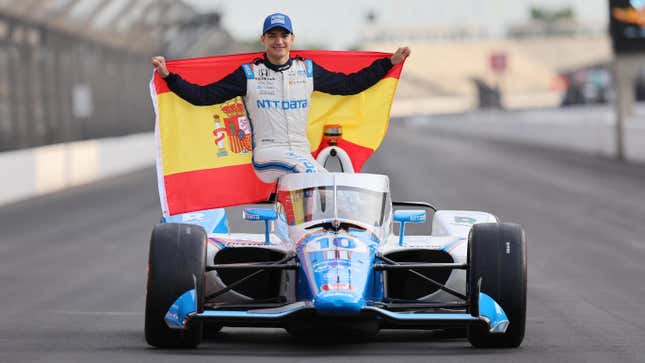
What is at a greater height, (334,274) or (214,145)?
(214,145)

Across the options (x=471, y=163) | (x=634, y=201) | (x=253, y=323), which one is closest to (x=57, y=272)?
(x=253, y=323)

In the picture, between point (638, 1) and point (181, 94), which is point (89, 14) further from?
point (181, 94)

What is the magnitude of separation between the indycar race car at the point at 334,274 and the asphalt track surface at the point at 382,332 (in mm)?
196

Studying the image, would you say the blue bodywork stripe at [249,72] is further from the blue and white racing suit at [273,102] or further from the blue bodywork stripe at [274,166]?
the blue bodywork stripe at [274,166]

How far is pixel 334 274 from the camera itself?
7559 millimetres

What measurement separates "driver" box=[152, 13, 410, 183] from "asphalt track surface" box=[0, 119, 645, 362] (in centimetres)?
115

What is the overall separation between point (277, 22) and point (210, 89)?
76cm

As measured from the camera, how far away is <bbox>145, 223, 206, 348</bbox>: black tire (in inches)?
302

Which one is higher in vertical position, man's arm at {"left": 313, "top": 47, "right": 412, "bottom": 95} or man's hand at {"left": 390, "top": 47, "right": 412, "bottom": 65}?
man's hand at {"left": 390, "top": 47, "right": 412, "bottom": 65}

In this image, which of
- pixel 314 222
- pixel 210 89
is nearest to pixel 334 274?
pixel 314 222

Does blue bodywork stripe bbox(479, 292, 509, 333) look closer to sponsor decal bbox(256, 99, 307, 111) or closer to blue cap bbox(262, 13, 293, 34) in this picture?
sponsor decal bbox(256, 99, 307, 111)

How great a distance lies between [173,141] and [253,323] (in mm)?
2502

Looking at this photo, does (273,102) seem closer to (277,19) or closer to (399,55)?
(277,19)

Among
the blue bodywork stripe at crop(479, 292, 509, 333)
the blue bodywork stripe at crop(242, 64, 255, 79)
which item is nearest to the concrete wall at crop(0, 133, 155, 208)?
the blue bodywork stripe at crop(242, 64, 255, 79)
